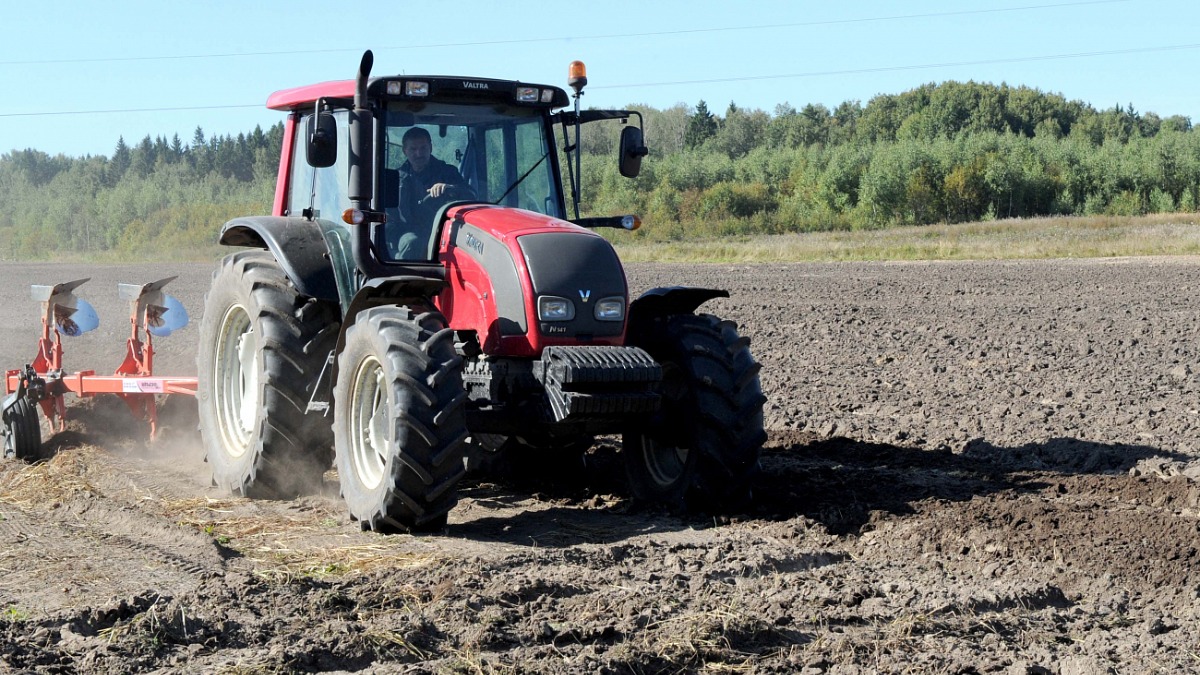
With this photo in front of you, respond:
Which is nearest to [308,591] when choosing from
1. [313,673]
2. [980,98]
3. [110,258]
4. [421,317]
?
[313,673]

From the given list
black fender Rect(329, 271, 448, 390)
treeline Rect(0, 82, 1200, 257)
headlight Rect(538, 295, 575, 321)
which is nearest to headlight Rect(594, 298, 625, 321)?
headlight Rect(538, 295, 575, 321)

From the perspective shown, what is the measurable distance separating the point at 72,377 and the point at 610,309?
458 centimetres

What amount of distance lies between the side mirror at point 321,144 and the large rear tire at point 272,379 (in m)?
1.12

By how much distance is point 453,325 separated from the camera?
664 cm

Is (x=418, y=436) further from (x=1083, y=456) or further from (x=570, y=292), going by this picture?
(x=1083, y=456)

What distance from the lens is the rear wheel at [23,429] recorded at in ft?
28.0

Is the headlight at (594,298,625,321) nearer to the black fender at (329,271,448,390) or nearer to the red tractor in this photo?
the red tractor

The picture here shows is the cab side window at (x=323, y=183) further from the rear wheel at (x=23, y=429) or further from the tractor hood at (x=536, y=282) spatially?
the rear wheel at (x=23, y=429)

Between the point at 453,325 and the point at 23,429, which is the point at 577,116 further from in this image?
the point at 23,429

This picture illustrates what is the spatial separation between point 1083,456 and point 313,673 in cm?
565

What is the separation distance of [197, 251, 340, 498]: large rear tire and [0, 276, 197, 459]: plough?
710mm

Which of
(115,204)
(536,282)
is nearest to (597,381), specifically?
(536,282)

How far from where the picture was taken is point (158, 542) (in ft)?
19.5

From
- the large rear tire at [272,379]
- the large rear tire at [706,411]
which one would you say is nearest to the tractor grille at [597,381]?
the large rear tire at [706,411]
